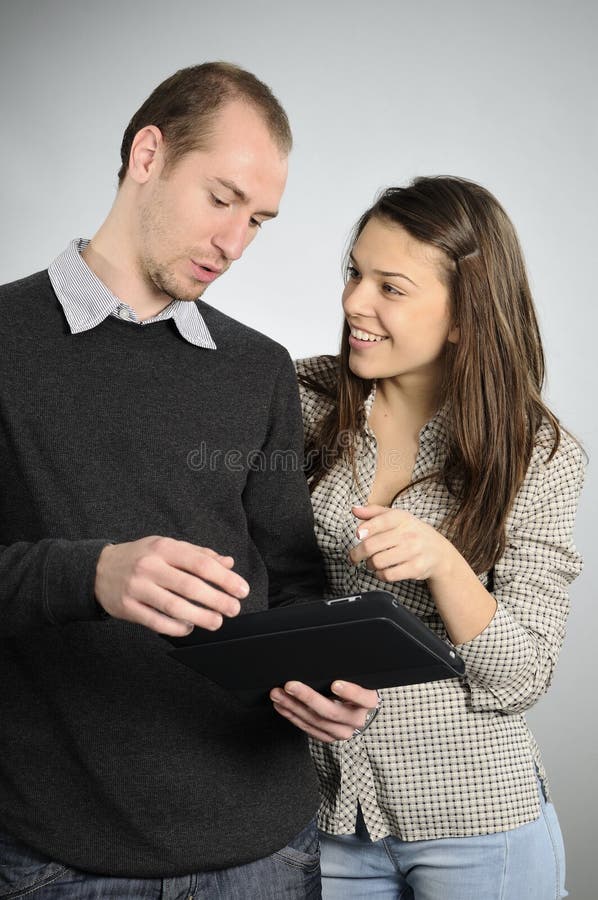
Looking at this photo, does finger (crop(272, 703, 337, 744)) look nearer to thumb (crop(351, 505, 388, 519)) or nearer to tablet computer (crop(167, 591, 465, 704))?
tablet computer (crop(167, 591, 465, 704))

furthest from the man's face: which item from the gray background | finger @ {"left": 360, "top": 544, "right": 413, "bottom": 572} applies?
the gray background

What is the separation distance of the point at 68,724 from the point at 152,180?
83 centimetres

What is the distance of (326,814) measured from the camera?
1871mm

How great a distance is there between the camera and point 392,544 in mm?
1521

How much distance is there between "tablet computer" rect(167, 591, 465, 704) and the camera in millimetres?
1239

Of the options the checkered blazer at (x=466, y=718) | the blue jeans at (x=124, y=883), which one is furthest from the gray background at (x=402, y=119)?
the blue jeans at (x=124, y=883)

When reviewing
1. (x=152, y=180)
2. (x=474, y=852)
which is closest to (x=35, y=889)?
(x=474, y=852)

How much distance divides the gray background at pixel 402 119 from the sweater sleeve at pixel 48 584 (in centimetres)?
175

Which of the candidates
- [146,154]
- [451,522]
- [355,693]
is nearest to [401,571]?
[355,693]

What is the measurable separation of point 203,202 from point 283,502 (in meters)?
0.50

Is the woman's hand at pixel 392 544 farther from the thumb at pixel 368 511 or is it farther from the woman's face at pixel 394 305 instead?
the woman's face at pixel 394 305

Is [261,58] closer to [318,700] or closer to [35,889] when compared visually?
[318,700]

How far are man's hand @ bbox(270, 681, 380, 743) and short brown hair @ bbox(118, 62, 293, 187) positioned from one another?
825 mm

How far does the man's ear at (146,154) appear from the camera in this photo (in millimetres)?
1630
